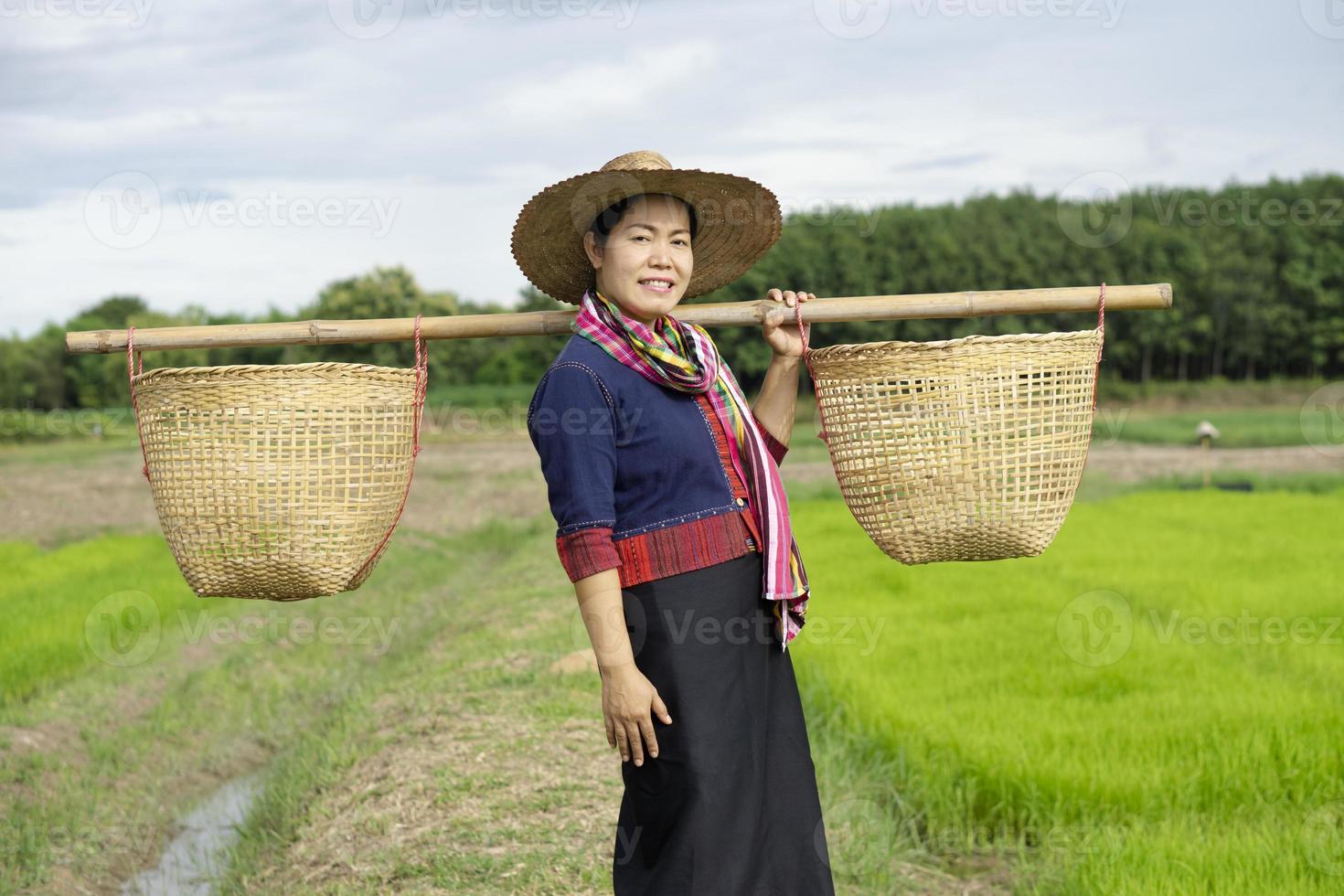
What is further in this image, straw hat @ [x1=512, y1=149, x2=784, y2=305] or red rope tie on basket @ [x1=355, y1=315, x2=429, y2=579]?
red rope tie on basket @ [x1=355, y1=315, x2=429, y2=579]

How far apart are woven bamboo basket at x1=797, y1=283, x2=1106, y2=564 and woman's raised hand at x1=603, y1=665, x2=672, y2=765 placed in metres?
0.58

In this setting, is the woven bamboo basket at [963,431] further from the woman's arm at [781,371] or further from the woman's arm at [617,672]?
the woman's arm at [617,672]

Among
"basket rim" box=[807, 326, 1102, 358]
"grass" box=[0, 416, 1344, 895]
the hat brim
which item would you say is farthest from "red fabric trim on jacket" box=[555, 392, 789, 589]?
"grass" box=[0, 416, 1344, 895]

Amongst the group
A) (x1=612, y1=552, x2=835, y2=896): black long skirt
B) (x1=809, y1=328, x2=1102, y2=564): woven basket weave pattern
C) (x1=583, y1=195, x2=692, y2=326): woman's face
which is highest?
(x1=583, y1=195, x2=692, y2=326): woman's face

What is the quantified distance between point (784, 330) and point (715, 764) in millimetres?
946

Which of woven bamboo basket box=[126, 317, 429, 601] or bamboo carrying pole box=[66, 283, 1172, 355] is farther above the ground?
bamboo carrying pole box=[66, 283, 1172, 355]

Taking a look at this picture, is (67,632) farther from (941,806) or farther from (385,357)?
(385,357)

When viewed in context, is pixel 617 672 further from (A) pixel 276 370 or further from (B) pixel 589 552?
(A) pixel 276 370

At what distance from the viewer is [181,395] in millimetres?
2492

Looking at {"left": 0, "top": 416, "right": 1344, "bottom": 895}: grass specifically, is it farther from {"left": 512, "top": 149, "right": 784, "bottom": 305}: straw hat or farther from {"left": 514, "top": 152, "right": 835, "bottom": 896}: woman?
{"left": 512, "top": 149, "right": 784, "bottom": 305}: straw hat

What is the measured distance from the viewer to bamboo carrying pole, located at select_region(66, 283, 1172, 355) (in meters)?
2.58

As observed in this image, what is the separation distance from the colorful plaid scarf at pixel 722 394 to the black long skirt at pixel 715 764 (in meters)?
0.06

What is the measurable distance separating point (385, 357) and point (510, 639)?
2390 centimetres

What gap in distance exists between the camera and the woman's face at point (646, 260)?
2312 millimetres
